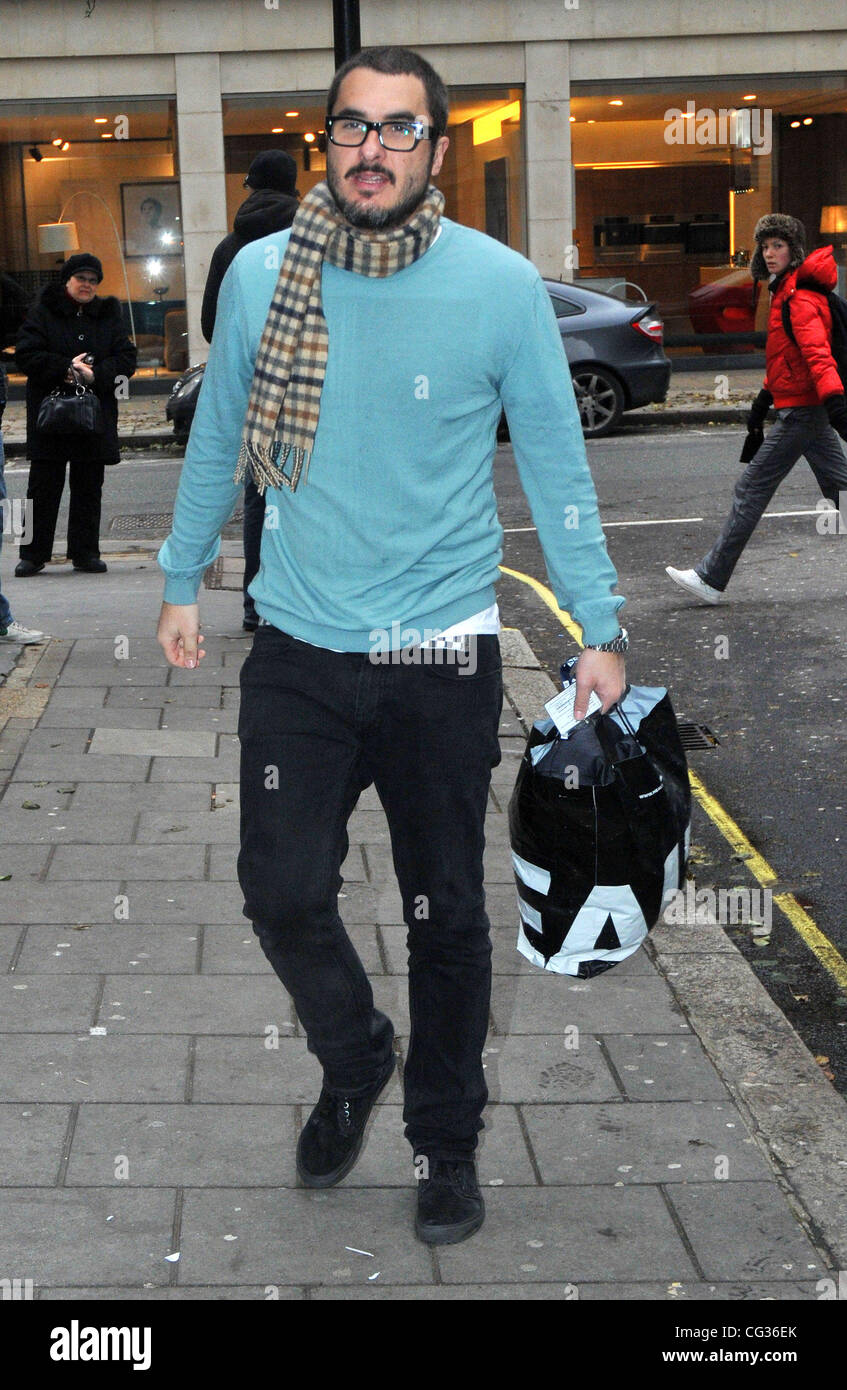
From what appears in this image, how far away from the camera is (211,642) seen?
8.16 meters

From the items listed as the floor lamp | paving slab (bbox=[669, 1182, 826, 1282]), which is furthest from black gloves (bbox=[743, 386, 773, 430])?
the floor lamp

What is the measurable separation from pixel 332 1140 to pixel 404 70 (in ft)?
6.43

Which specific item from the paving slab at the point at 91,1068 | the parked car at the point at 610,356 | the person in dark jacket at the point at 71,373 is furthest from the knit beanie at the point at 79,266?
the parked car at the point at 610,356

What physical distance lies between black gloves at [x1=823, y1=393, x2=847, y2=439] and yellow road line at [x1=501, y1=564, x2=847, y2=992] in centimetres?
294

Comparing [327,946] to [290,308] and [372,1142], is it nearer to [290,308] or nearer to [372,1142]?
[372,1142]

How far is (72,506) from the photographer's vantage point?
1029 cm

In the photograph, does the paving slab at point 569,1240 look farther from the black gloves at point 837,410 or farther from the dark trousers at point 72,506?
the dark trousers at point 72,506

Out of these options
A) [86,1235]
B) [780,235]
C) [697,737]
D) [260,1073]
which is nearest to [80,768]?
[697,737]

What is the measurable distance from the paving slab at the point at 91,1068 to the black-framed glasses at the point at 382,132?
199cm

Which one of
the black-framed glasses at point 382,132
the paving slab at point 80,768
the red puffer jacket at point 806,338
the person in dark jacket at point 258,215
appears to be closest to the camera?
the black-framed glasses at point 382,132

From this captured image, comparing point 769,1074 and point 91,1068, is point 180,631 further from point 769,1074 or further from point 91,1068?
point 769,1074

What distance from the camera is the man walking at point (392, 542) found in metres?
2.95

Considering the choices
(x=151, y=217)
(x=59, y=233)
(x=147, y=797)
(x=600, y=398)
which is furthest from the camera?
(x=59, y=233)

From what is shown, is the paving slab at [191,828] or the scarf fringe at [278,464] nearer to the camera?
the scarf fringe at [278,464]
